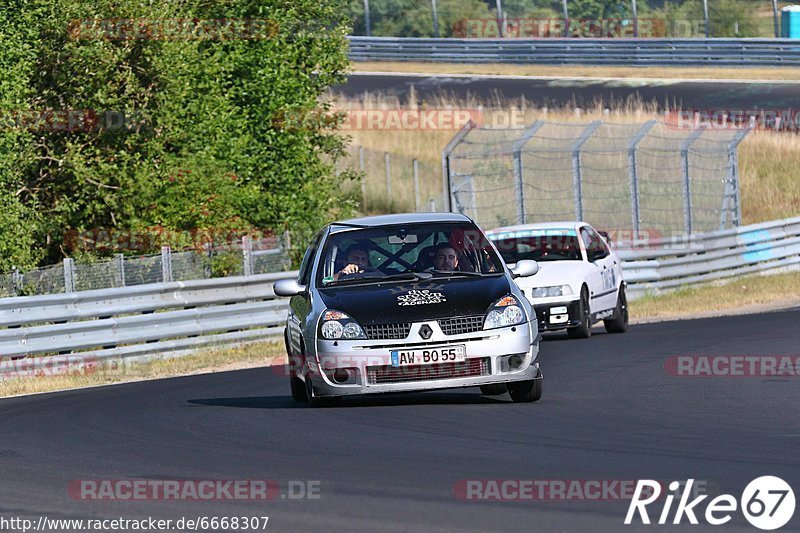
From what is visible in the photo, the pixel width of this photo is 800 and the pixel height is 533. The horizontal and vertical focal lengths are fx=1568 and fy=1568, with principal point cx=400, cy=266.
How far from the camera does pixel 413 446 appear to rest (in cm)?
970

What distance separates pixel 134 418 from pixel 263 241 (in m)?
12.3

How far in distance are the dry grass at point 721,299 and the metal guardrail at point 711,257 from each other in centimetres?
30

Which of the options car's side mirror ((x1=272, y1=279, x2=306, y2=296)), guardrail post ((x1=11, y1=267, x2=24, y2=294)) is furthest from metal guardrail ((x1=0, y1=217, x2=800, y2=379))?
car's side mirror ((x1=272, y1=279, x2=306, y2=296))

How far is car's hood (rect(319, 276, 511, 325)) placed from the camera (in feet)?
38.4

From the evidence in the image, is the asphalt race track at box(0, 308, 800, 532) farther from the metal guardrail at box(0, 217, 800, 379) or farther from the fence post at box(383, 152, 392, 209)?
the fence post at box(383, 152, 392, 209)

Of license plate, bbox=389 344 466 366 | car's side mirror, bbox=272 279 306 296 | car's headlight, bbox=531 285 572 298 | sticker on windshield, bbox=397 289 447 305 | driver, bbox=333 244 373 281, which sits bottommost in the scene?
car's headlight, bbox=531 285 572 298

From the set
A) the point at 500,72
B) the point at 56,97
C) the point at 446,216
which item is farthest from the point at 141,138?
the point at 500,72

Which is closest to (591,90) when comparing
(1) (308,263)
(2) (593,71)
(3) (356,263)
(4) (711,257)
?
(2) (593,71)

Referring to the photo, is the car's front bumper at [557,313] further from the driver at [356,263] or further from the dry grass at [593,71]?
the dry grass at [593,71]

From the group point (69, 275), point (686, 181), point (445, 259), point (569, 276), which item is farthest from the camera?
point (686, 181)

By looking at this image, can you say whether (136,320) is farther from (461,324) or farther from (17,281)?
(461,324)

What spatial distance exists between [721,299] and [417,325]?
55.0ft

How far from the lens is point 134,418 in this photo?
12523mm

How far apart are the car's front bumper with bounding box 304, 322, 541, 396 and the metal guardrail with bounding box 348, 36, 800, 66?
38.8 metres
